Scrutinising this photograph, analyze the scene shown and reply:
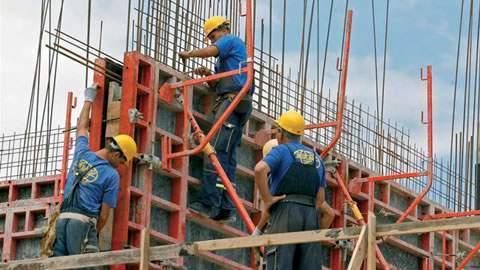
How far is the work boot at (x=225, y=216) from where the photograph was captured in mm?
16531

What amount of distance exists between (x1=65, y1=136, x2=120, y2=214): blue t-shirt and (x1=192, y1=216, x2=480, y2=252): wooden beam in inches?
98.0

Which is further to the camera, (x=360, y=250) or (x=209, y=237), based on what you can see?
(x=209, y=237)

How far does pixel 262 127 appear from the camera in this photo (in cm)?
1797

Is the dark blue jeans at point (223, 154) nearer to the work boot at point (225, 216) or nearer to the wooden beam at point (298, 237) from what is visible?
the work boot at point (225, 216)

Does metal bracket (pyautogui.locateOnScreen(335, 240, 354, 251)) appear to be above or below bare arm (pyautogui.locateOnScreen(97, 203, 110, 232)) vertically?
above

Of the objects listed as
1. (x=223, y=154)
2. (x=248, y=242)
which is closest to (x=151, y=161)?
(x=223, y=154)

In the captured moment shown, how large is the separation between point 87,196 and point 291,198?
2.61 meters

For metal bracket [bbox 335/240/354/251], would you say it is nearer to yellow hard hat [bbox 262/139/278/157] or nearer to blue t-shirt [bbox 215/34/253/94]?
yellow hard hat [bbox 262/139/278/157]

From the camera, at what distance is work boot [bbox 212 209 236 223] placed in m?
16.5

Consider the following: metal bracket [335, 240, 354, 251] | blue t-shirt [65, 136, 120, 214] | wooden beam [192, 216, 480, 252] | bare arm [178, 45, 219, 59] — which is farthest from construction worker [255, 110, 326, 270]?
metal bracket [335, 240, 354, 251]

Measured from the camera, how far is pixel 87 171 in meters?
14.8

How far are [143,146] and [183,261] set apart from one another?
1.46 meters

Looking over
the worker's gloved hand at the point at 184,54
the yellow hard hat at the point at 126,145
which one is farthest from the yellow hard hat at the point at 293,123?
the worker's gloved hand at the point at 184,54

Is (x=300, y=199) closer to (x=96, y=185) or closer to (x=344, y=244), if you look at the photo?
(x=96, y=185)
